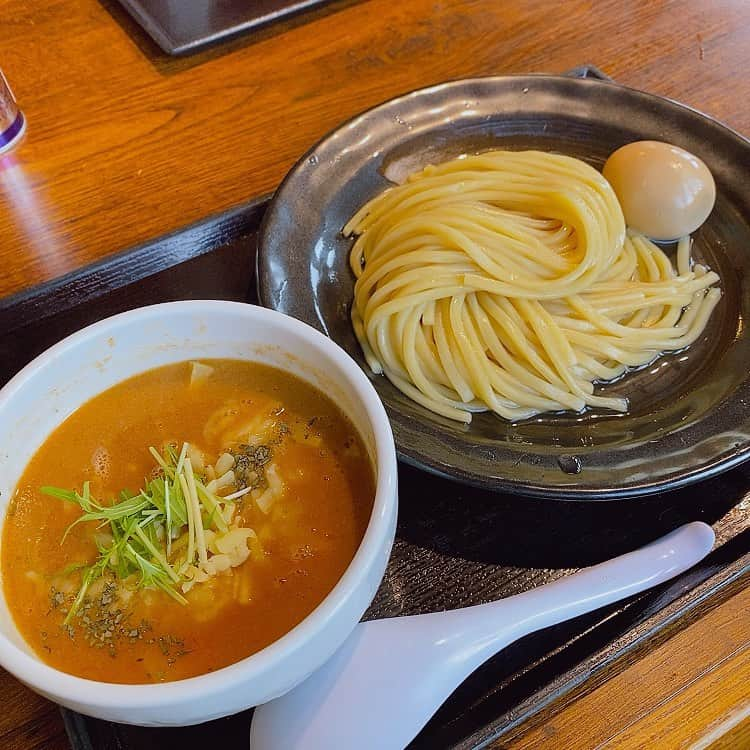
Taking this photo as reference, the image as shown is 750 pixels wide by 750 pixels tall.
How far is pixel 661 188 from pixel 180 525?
3.03ft

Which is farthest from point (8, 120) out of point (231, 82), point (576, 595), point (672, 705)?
point (672, 705)

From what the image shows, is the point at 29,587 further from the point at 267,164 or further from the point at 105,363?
the point at 267,164

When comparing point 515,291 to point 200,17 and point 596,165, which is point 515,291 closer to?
point 596,165

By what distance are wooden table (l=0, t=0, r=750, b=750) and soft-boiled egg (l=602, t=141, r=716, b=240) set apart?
0.38 m

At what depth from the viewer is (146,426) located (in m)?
0.79

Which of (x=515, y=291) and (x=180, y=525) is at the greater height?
(x=180, y=525)

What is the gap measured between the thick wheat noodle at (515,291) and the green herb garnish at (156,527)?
Result: 17.7 inches

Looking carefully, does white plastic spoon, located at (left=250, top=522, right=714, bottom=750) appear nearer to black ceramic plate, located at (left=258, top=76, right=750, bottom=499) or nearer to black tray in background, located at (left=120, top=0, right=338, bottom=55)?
black ceramic plate, located at (left=258, top=76, right=750, bottom=499)

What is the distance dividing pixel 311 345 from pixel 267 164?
0.80m

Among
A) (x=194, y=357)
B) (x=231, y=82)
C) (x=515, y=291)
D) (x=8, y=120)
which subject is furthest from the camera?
(x=231, y=82)

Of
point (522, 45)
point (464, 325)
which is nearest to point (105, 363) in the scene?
point (464, 325)

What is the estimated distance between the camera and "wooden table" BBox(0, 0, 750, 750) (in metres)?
1.38

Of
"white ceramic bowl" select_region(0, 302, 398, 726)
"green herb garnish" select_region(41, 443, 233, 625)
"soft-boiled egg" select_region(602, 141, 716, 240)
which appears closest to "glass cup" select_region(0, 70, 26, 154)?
"white ceramic bowl" select_region(0, 302, 398, 726)

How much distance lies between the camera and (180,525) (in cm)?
70
